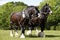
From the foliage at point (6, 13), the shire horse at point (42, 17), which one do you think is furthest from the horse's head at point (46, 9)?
the foliage at point (6, 13)

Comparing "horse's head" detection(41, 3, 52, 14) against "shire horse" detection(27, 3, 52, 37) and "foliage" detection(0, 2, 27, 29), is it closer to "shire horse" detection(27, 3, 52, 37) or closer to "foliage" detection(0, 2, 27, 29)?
"shire horse" detection(27, 3, 52, 37)

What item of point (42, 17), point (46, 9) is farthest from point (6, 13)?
point (46, 9)

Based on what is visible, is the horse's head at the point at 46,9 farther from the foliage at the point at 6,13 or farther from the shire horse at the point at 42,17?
the foliage at the point at 6,13

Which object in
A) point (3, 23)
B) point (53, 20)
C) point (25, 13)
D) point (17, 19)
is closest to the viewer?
point (25, 13)

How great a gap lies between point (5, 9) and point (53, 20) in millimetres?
22766

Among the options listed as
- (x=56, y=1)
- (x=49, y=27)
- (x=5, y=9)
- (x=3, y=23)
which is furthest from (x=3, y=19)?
(x=49, y=27)

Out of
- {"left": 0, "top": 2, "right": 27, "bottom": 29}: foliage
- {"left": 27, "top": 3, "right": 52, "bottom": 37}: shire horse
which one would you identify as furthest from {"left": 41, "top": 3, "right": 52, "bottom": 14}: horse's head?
{"left": 0, "top": 2, "right": 27, "bottom": 29}: foliage

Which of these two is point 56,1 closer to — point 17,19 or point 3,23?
point 3,23

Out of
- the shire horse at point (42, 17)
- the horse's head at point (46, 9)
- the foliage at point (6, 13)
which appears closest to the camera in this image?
the horse's head at point (46, 9)

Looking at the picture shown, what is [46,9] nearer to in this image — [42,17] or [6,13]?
[42,17]

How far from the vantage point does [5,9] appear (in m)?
69.5

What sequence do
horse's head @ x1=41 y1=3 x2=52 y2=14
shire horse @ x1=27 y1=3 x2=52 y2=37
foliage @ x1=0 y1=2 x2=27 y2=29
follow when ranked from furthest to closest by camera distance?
1. foliage @ x1=0 y1=2 x2=27 y2=29
2. shire horse @ x1=27 y1=3 x2=52 y2=37
3. horse's head @ x1=41 y1=3 x2=52 y2=14

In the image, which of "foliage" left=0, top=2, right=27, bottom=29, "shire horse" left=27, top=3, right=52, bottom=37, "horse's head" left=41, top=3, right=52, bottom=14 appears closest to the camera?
"horse's head" left=41, top=3, right=52, bottom=14

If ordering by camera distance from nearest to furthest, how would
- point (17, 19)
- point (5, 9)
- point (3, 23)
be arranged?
point (17, 19) < point (3, 23) < point (5, 9)
